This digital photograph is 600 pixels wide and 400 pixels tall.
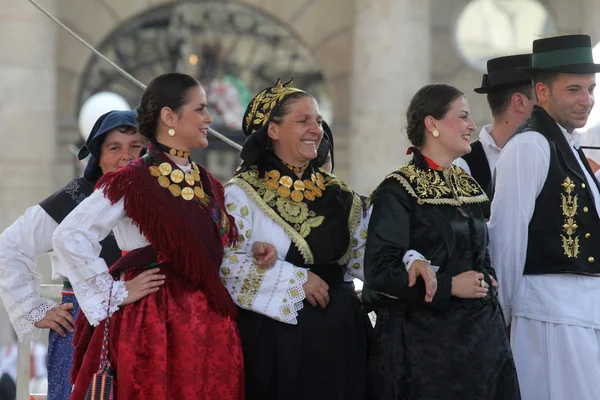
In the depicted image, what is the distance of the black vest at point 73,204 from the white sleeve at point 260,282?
73 cm

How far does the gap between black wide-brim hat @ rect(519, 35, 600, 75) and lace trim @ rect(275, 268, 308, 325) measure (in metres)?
1.25

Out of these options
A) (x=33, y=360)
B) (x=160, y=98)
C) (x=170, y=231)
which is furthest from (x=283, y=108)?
(x=33, y=360)

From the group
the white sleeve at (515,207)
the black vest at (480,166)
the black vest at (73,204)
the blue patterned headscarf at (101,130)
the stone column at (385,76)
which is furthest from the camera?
the stone column at (385,76)

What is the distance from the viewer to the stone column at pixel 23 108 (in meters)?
11.1

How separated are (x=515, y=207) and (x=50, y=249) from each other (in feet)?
6.24

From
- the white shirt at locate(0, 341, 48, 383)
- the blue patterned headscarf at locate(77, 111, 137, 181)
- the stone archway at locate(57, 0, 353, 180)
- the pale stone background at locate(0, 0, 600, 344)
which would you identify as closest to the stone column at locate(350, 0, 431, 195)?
the pale stone background at locate(0, 0, 600, 344)

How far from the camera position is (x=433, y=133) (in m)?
4.33

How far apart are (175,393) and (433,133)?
1.33 meters

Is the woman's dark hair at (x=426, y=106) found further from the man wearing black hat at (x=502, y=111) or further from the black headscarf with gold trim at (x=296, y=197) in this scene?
the man wearing black hat at (x=502, y=111)

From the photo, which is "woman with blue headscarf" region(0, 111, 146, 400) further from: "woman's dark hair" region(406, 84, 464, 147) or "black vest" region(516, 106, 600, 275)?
"black vest" region(516, 106, 600, 275)

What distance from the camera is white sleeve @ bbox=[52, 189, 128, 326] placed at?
4.03m

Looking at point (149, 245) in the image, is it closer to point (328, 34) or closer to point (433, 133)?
point (433, 133)

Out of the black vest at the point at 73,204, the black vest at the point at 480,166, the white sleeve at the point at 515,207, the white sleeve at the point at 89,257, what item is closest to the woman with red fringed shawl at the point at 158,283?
the white sleeve at the point at 89,257

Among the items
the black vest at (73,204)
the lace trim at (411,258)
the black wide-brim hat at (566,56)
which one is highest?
the black wide-brim hat at (566,56)
